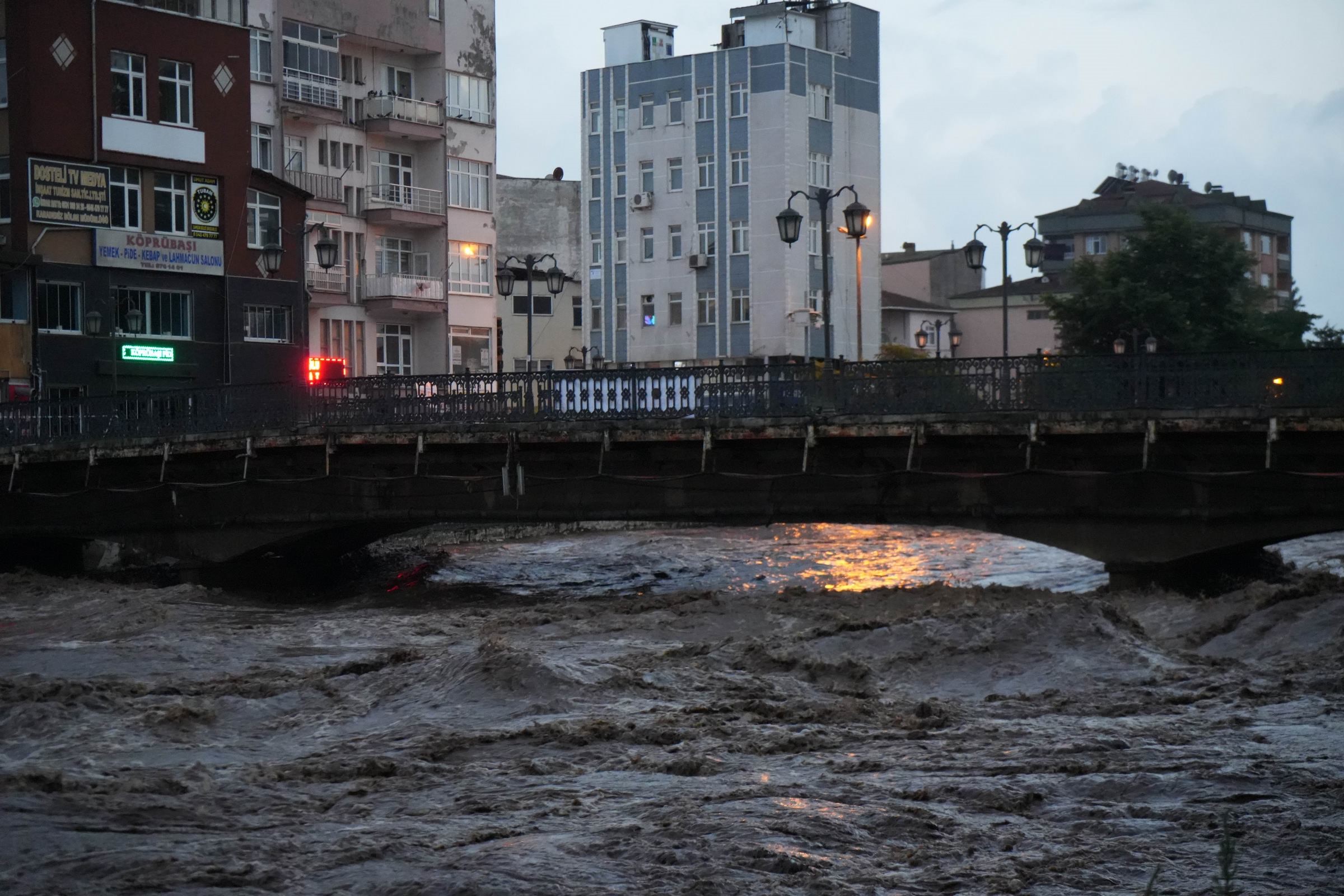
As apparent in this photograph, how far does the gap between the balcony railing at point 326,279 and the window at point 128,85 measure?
8083 mm

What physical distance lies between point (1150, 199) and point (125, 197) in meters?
65.4

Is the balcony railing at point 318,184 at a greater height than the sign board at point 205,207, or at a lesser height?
greater

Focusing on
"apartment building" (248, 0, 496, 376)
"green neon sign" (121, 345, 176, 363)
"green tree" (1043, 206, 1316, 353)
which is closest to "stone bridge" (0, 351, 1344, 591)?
→ "green neon sign" (121, 345, 176, 363)

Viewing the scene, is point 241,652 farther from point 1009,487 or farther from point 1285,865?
point 1285,865

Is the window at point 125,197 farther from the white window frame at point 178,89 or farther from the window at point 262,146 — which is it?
the window at point 262,146

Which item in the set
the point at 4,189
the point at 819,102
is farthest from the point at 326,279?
the point at 819,102

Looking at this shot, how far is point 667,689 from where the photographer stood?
18.8 metres

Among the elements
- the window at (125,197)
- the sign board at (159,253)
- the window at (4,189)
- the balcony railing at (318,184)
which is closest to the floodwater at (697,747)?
the sign board at (159,253)

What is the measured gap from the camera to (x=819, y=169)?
64.9 meters

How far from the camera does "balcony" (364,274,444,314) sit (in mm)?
56875

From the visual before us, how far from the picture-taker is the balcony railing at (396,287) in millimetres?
56844

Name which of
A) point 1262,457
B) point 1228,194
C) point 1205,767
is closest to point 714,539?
point 1262,457

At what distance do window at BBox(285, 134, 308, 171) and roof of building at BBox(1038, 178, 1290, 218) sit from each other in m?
54.7

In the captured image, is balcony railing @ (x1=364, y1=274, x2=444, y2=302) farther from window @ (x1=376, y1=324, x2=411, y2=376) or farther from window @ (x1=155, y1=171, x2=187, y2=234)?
window @ (x1=155, y1=171, x2=187, y2=234)
